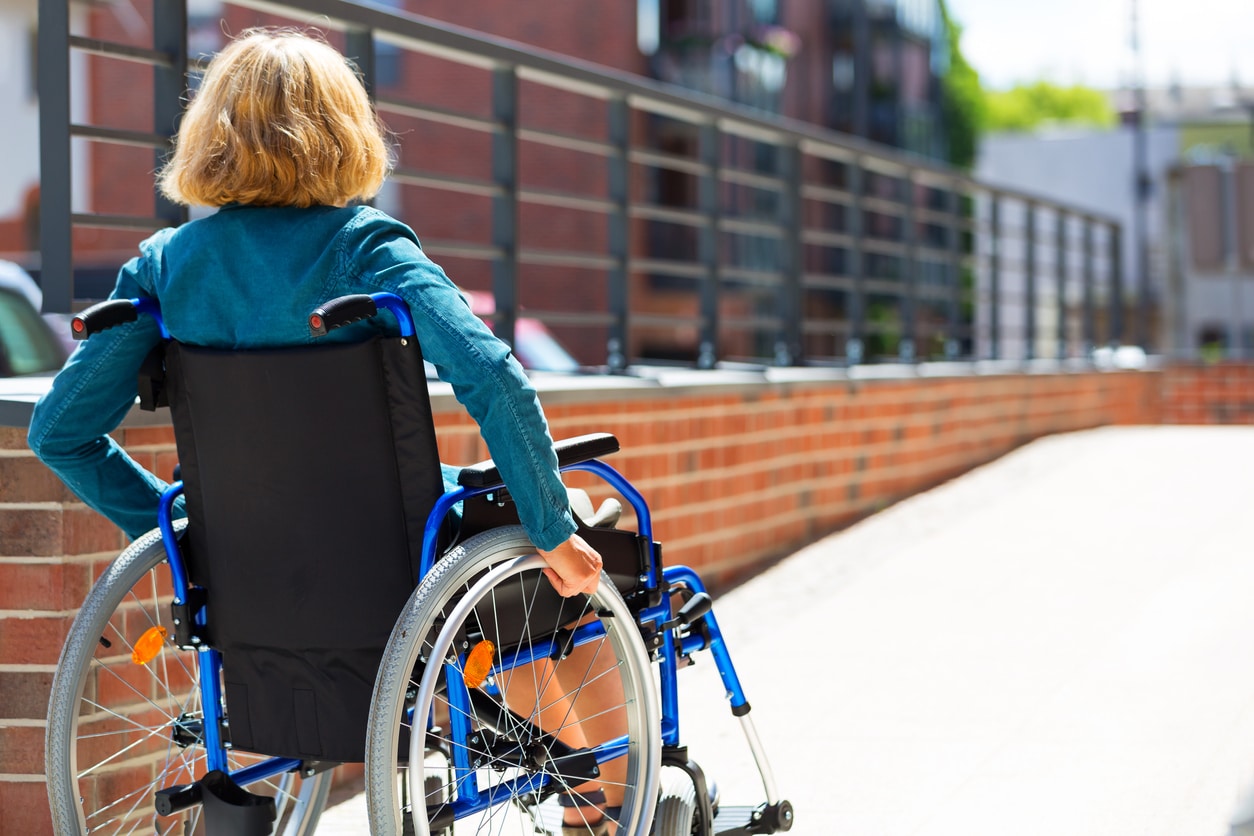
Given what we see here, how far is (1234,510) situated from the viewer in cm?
872

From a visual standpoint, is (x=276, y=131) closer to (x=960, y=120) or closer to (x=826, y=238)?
(x=826, y=238)

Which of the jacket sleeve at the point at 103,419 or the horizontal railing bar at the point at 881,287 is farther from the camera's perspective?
the horizontal railing bar at the point at 881,287

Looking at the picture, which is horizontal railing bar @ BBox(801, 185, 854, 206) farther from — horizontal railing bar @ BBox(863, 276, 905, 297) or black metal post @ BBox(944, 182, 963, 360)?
black metal post @ BBox(944, 182, 963, 360)

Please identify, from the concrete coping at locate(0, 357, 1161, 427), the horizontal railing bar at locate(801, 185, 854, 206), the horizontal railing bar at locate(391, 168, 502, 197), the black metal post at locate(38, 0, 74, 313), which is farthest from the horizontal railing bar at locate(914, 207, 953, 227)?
the black metal post at locate(38, 0, 74, 313)

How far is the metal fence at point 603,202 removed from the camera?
394cm

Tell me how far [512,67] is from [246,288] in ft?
9.50

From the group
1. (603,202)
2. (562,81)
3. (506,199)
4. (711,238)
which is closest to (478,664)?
(506,199)

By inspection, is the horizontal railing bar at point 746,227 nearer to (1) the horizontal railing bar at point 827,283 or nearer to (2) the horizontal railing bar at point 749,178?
(2) the horizontal railing bar at point 749,178

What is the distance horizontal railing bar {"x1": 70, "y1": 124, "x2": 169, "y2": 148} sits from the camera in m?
3.62

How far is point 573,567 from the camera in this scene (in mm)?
2699

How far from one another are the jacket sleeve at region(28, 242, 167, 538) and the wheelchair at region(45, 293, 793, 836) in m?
0.06

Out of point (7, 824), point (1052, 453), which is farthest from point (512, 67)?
point (1052, 453)

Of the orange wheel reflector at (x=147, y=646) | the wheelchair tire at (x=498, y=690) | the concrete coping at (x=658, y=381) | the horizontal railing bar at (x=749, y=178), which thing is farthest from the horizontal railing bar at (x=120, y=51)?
the horizontal railing bar at (x=749, y=178)

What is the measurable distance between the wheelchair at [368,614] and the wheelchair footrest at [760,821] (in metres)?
0.22
